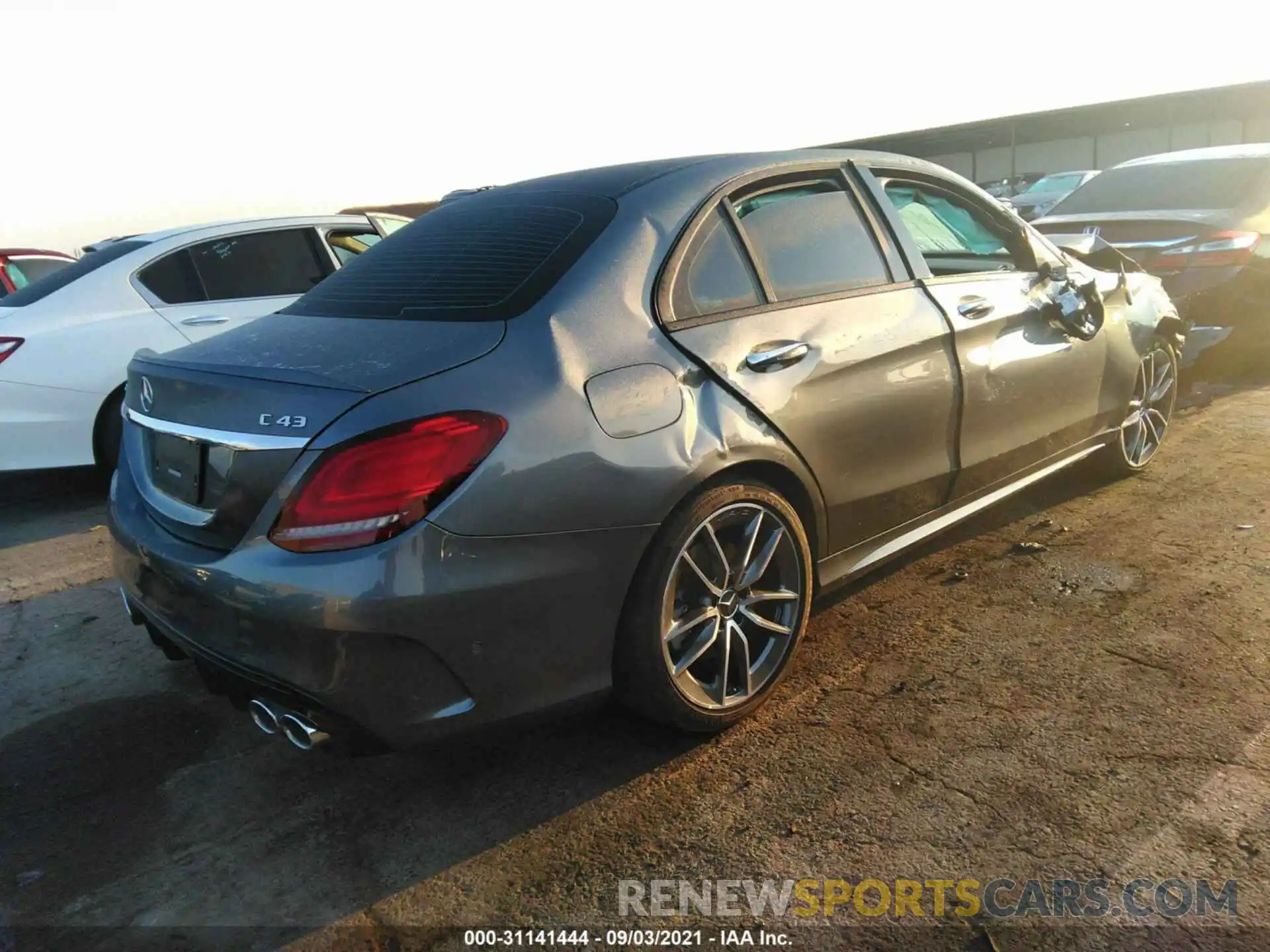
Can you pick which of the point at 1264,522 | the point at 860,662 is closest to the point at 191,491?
the point at 860,662

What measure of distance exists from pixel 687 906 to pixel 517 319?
146cm

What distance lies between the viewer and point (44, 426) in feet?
17.6

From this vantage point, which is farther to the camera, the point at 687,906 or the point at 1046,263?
the point at 1046,263

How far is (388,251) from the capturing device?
3297mm

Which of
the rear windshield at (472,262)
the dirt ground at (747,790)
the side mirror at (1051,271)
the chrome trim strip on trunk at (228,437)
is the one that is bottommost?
the dirt ground at (747,790)

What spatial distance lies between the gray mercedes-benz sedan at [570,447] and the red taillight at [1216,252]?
3.33 meters

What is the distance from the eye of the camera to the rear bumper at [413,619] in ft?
7.13

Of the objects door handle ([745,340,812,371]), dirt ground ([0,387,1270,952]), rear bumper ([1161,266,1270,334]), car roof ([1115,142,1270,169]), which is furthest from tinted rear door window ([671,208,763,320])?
car roof ([1115,142,1270,169])

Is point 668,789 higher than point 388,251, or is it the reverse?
point 388,251

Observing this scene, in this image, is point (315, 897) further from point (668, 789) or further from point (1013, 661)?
point (1013, 661)

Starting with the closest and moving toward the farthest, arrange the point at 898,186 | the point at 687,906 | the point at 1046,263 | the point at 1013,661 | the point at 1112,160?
the point at 687,906 < the point at 1013,661 < the point at 898,186 < the point at 1046,263 < the point at 1112,160

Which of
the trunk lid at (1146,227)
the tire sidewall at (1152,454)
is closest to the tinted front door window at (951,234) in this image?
the tire sidewall at (1152,454)

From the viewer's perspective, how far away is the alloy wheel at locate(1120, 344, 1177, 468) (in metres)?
4.70

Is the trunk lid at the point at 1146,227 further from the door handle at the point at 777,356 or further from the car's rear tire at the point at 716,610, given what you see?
the car's rear tire at the point at 716,610
